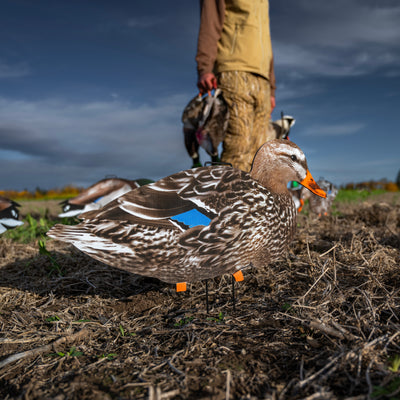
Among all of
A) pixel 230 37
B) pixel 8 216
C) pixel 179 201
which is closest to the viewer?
pixel 179 201

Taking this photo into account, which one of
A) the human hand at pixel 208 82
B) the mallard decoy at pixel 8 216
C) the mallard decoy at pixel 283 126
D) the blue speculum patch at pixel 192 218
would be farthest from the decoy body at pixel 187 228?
the mallard decoy at pixel 283 126

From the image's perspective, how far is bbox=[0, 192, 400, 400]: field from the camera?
5.78 ft

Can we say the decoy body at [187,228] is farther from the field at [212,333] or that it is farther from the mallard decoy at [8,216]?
the mallard decoy at [8,216]

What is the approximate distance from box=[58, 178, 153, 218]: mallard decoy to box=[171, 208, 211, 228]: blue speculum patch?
4.10 metres

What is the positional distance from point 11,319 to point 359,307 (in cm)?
281

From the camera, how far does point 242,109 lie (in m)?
5.20

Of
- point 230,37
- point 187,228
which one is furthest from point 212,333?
point 230,37

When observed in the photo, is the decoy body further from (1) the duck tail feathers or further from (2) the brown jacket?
(2) the brown jacket

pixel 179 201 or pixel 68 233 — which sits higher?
pixel 179 201

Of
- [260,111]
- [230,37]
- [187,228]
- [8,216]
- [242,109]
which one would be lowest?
[187,228]

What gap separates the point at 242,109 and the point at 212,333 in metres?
3.71

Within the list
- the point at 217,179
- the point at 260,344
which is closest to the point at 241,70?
the point at 217,179

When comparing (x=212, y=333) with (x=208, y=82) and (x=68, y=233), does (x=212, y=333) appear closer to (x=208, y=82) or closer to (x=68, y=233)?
(x=68, y=233)

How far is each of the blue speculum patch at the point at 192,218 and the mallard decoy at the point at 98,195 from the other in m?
4.10
